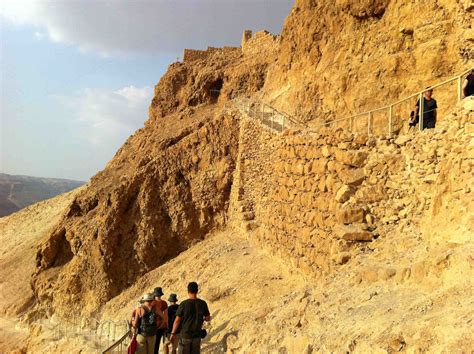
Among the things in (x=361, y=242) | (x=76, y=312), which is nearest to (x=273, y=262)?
(x=361, y=242)

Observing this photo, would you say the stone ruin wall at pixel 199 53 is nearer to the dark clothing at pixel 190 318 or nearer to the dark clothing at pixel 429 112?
the dark clothing at pixel 429 112

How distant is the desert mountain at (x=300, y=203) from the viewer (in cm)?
570

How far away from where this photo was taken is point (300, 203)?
34.4 feet

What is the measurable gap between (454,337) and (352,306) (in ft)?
7.17

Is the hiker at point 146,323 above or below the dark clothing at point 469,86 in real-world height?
below

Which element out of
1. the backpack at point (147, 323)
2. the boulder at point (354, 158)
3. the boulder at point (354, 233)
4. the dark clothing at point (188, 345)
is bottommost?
the dark clothing at point (188, 345)

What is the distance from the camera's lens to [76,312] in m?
16.2

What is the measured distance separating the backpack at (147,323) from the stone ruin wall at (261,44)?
17.8 m

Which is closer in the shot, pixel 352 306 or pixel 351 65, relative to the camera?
pixel 352 306

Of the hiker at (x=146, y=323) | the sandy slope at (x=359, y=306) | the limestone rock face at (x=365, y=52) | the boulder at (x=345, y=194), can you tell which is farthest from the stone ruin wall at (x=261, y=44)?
the hiker at (x=146, y=323)

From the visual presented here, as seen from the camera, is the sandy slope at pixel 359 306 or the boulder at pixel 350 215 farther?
the boulder at pixel 350 215

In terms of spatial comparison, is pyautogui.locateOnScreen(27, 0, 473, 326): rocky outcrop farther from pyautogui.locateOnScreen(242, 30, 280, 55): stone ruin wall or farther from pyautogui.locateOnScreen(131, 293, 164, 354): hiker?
pyautogui.locateOnScreen(131, 293, 164, 354): hiker

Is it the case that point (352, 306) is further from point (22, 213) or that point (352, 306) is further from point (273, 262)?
point (22, 213)

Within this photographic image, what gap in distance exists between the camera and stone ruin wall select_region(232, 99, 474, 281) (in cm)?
678
